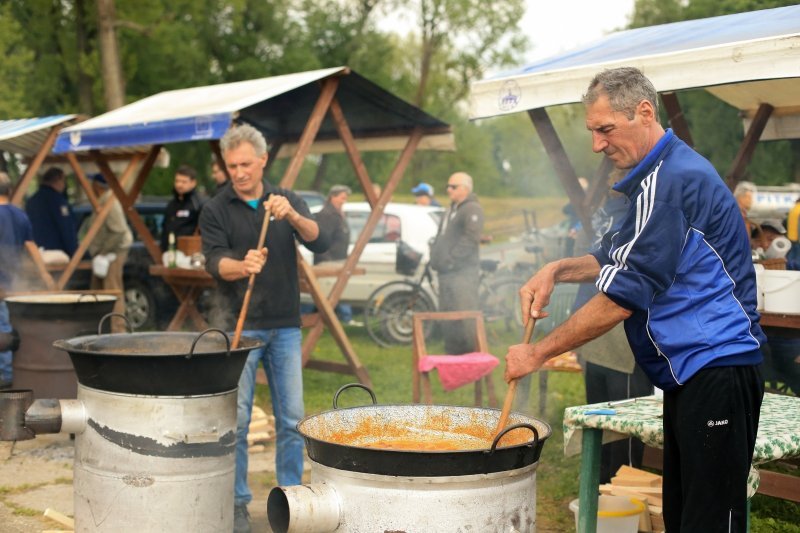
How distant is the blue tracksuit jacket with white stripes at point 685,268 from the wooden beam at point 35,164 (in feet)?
29.2

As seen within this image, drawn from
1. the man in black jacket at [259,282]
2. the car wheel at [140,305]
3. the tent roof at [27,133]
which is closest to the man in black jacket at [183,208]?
the tent roof at [27,133]

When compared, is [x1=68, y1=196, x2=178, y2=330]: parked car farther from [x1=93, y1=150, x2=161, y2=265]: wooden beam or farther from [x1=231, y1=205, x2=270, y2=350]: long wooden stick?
[x1=231, y1=205, x2=270, y2=350]: long wooden stick

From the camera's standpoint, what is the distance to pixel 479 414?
340cm

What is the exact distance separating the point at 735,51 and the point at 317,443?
3198 millimetres

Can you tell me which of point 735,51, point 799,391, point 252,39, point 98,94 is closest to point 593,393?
point 799,391

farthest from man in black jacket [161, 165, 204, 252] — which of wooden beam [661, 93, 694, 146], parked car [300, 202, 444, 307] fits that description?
wooden beam [661, 93, 694, 146]

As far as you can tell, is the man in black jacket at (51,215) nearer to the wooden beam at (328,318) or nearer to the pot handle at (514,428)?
the wooden beam at (328,318)

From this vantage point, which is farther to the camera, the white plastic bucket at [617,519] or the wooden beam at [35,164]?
the wooden beam at [35,164]

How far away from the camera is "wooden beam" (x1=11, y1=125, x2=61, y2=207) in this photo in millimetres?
10320

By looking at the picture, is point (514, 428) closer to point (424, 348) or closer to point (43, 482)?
point (43, 482)

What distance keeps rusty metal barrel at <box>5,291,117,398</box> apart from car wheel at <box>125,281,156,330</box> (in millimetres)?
5332

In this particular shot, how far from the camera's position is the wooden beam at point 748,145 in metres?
6.39

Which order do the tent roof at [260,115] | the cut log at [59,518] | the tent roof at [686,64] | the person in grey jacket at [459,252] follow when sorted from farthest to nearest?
the person in grey jacket at [459,252] → the tent roof at [260,115] → the cut log at [59,518] → the tent roof at [686,64]

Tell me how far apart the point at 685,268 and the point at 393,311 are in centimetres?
912
